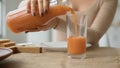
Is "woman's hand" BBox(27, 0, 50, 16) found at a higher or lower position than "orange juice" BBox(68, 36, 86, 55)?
higher

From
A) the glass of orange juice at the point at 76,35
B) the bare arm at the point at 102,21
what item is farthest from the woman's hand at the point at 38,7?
the bare arm at the point at 102,21

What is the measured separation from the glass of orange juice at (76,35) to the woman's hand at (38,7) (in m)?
0.08

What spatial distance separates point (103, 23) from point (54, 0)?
0.31 meters

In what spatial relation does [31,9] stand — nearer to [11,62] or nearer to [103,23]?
[11,62]

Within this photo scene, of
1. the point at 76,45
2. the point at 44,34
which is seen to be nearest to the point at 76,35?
the point at 76,45

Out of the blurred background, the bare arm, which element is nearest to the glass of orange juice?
the bare arm

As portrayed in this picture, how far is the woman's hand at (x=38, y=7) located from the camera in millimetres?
780

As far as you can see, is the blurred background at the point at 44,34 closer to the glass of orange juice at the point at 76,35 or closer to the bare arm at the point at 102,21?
the bare arm at the point at 102,21

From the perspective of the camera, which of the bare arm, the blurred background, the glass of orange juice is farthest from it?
the blurred background

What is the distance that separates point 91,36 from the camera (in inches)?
41.8

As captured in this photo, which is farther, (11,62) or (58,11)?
(58,11)

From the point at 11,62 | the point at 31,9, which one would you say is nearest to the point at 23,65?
the point at 11,62

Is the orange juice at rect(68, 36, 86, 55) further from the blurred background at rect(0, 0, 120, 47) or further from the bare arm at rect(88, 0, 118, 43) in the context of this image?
the blurred background at rect(0, 0, 120, 47)

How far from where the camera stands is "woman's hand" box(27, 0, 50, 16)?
2.56 ft
